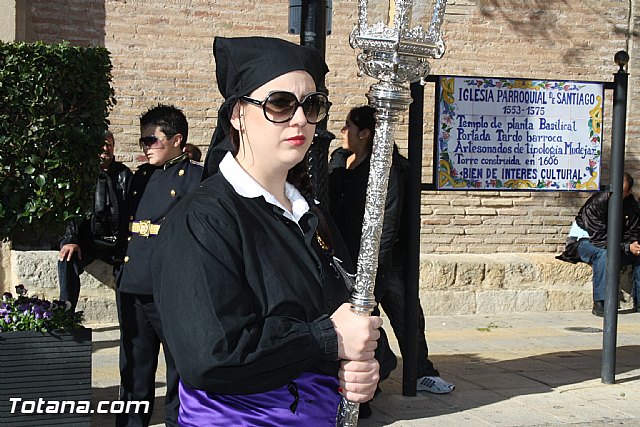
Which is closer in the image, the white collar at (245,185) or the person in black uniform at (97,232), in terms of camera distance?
the white collar at (245,185)

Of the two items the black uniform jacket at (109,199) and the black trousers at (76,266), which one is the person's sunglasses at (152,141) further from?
the black trousers at (76,266)

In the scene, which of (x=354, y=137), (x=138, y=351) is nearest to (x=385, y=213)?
(x=354, y=137)

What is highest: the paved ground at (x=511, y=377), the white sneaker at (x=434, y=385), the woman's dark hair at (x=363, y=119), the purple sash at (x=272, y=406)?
the woman's dark hair at (x=363, y=119)

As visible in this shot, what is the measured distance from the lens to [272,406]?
2.53m

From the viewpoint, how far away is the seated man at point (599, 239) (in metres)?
11.0

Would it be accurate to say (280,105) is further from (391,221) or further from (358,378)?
(391,221)

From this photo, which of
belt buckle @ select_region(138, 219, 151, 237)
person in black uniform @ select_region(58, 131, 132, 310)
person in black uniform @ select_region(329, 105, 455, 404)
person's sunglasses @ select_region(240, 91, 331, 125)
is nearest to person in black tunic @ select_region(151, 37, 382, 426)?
person's sunglasses @ select_region(240, 91, 331, 125)

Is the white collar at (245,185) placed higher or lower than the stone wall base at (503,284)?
higher

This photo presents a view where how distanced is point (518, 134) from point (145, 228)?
10.2 feet

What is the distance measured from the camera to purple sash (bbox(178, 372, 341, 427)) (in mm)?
2500

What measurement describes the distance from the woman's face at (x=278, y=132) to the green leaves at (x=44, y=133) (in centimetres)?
354

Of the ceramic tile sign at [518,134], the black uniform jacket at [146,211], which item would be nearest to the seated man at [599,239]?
the ceramic tile sign at [518,134]

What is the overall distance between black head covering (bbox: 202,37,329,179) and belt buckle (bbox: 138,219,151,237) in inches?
122

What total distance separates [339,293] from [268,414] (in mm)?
367
